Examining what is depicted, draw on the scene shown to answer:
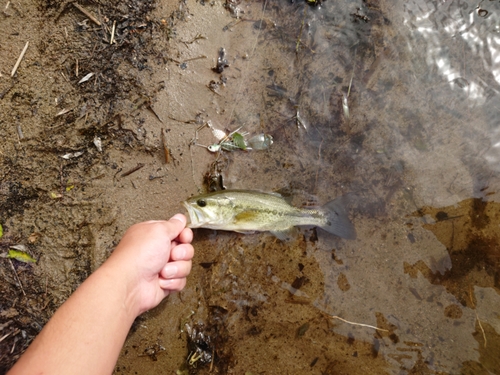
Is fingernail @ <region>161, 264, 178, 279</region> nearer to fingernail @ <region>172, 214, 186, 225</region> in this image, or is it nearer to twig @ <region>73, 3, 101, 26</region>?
fingernail @ <region>172, 214, 186, 225</region>

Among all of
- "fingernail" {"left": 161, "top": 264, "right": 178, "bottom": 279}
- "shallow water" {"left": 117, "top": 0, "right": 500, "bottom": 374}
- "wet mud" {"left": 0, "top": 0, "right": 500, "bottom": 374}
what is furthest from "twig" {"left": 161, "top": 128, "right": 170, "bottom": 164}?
"fingernail" {"left": 161, "top": 264, "right": 178, "bottom": 279}

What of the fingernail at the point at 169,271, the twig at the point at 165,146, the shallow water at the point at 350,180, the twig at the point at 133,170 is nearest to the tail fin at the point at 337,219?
the shallow water at the point at 350,180

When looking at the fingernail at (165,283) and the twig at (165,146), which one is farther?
the twig at (165,146)

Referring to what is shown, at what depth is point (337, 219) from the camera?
14.1 ft

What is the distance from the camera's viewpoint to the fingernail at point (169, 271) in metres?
3.67

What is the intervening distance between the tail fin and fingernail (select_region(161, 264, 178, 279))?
1838mm

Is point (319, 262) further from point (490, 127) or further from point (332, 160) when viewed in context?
point (490, 127)

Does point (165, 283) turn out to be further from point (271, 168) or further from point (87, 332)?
point (271, 168)

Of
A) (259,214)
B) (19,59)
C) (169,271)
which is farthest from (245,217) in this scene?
(19,59)

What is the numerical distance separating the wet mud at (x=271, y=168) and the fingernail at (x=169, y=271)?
0.65 m

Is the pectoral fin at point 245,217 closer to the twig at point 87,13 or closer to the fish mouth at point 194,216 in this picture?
the fish mouth at point 194,216

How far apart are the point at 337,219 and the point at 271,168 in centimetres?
102

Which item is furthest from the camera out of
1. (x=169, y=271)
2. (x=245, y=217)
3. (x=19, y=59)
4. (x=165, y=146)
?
(x=165, y=146)

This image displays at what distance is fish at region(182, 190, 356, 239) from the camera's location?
3.88m
